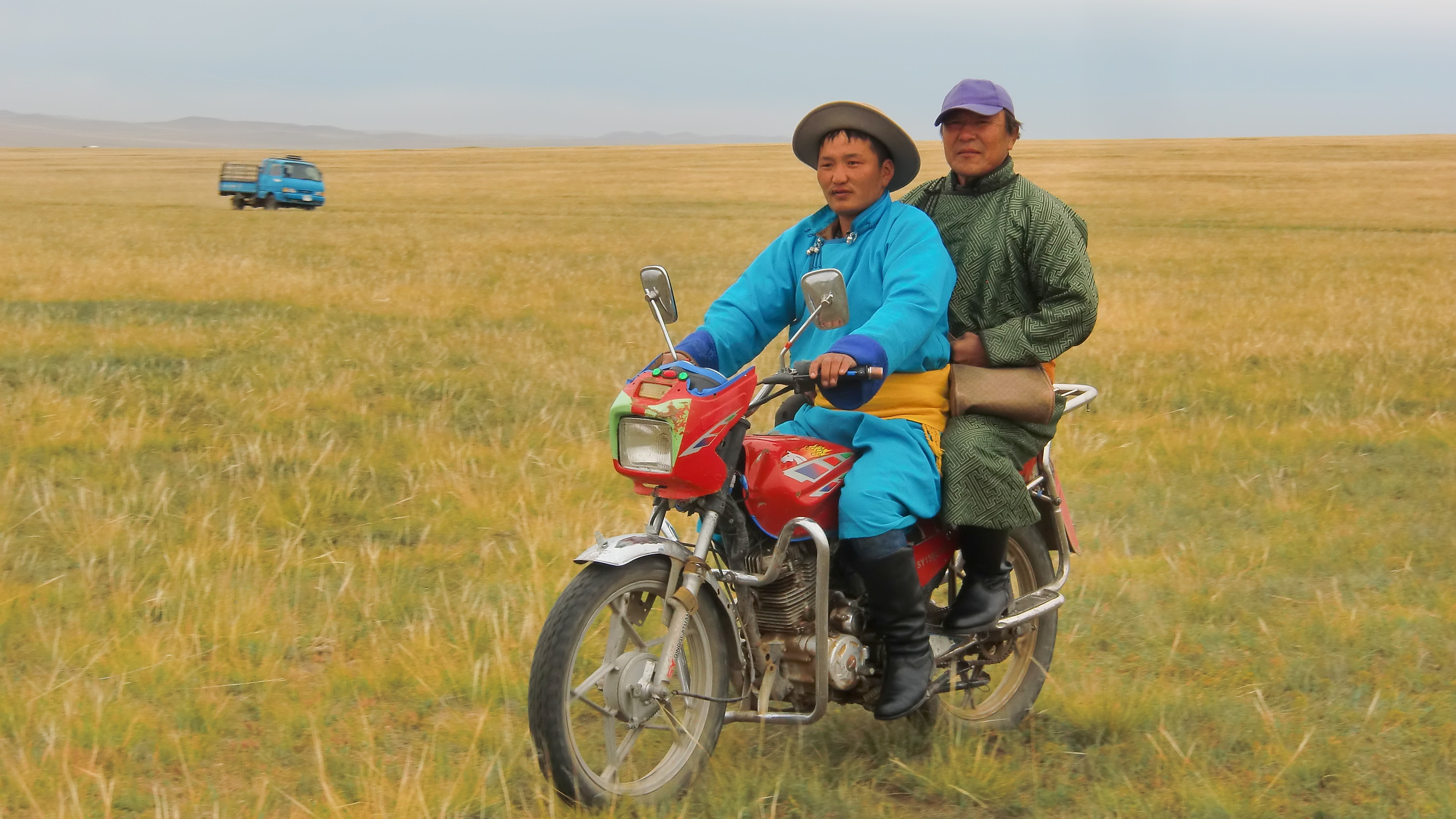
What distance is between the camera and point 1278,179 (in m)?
48.7

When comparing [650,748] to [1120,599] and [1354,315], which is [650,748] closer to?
[1120,599]

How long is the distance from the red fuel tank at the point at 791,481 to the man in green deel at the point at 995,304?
399 mm

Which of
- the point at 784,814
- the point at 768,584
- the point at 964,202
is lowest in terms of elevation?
the point at 784,814

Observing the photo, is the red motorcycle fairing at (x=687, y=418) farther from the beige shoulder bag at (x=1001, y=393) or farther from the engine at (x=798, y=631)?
the beige shoulder bag at (x=1001, y=393)

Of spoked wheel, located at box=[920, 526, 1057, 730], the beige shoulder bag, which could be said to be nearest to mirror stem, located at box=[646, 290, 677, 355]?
the beige shoulder bag

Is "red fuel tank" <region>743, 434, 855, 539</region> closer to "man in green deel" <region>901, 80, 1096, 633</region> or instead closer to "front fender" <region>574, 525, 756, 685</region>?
"front fender" <region>574, 525, 756, 685</region>

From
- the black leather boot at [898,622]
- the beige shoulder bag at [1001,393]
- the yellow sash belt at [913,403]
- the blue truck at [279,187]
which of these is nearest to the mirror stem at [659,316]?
the yellow sash belt at [913,403]

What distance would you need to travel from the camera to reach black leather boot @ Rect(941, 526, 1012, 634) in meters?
4.34

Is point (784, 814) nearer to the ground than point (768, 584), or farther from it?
nearer to the ground

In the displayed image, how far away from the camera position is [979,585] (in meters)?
4.41

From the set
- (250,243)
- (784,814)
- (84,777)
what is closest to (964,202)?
(784,814)

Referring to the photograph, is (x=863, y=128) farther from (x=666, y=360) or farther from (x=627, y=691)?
(x=627, y=691)

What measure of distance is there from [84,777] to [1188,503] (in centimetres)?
600

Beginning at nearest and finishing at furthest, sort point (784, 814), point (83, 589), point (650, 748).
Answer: point (784, 814) < point (650, 748) < point (83, 589)
